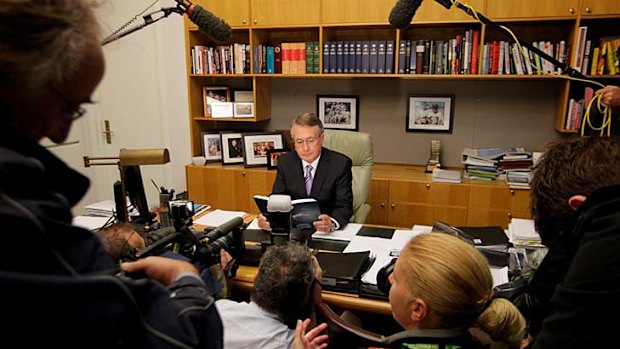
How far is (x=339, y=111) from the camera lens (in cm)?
391

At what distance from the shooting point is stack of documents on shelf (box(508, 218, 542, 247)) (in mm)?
1899

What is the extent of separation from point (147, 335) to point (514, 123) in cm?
355

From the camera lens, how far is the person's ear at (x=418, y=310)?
3.80 feet

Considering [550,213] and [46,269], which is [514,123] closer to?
[550,213]

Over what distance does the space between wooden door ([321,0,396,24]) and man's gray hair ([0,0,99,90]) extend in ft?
9.89

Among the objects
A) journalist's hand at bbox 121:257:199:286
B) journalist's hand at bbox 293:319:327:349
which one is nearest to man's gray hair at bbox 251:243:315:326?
journalist's hand at bbox 293:319:327:349

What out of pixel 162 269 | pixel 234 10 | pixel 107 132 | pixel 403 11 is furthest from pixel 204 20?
pixel 107 132

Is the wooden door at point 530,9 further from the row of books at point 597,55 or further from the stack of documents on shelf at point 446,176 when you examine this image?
the stack of documents on shelf at point 446,176

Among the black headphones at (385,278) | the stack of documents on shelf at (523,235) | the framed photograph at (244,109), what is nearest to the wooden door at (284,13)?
the framed photograph at (244,109)

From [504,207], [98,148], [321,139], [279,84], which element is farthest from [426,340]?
[98,148]

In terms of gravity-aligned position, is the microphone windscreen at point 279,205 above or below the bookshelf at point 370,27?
below

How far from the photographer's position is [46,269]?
1.58ft

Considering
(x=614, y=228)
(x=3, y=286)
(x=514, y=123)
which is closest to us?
(x=3, y=286)

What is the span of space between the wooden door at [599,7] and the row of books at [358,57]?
129 cm
